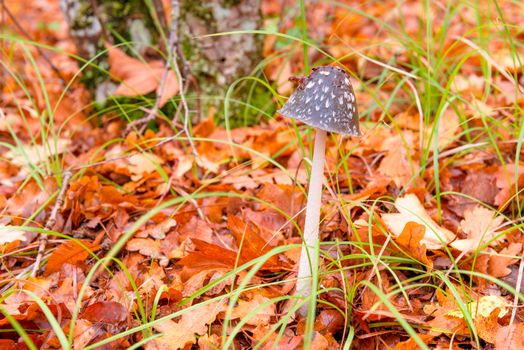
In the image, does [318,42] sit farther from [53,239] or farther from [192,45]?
[53,239]

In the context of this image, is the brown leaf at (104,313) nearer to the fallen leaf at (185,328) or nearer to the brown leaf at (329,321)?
the fallen leaf at (185,328)

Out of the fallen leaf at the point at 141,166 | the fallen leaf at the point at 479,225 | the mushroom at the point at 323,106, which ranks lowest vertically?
the fallen leaf at the point at 479,225

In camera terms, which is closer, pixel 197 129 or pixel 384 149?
pixel 384 149

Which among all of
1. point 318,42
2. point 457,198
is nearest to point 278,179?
point 457,198

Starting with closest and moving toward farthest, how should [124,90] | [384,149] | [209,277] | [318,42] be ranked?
1. [209,277]
2. [384,149]
3. [124,90]
4. [318,42]

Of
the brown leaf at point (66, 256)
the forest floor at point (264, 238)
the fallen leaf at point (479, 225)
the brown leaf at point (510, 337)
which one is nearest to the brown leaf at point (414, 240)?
the forest floor at point (264, 238)

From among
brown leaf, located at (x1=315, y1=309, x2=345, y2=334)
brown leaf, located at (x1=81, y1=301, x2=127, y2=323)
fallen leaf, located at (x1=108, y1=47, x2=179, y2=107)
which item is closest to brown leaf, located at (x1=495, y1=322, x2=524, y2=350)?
brown leaf, located at (x1=315, y1=309, x2=345, y2=334)
